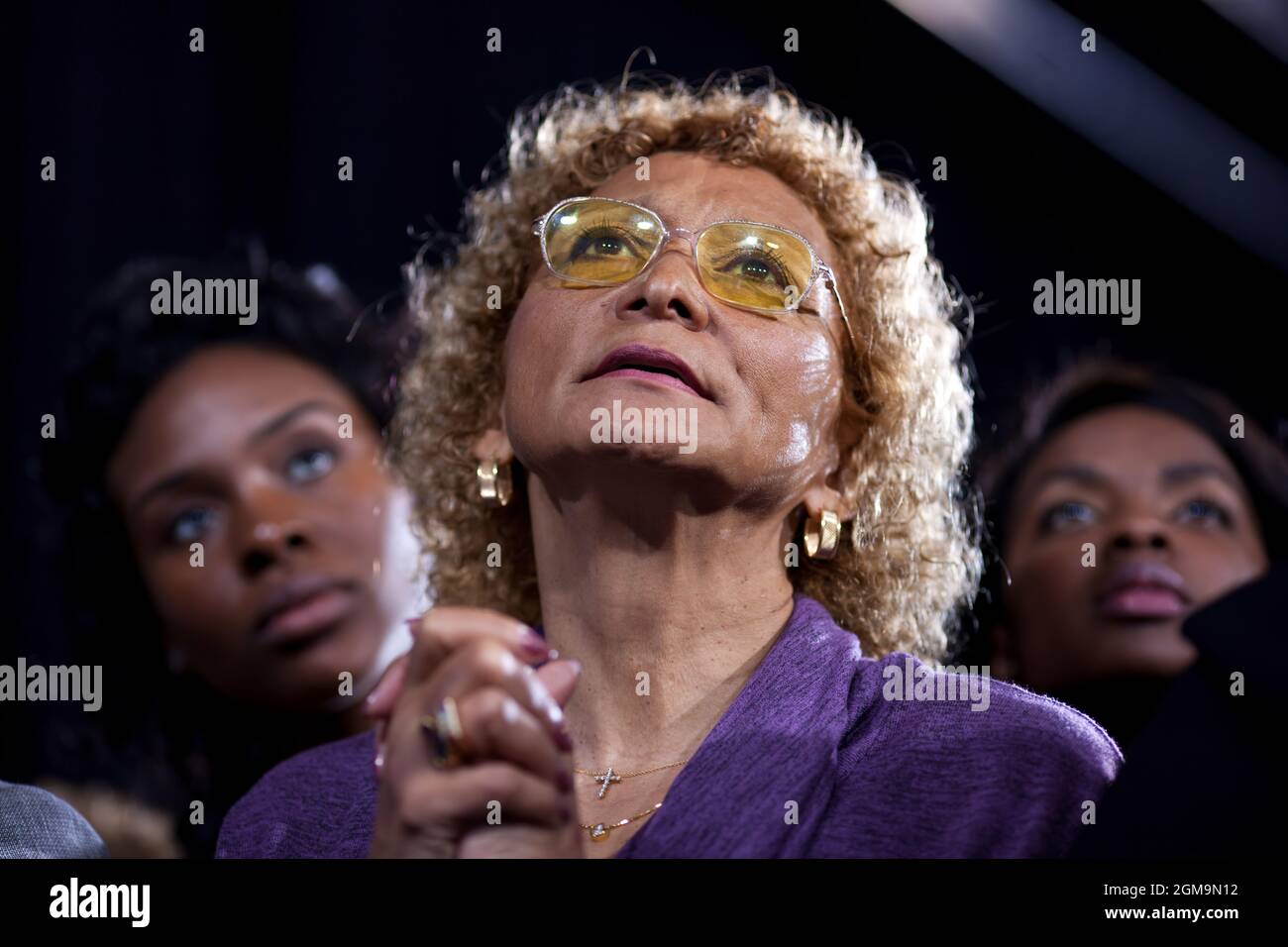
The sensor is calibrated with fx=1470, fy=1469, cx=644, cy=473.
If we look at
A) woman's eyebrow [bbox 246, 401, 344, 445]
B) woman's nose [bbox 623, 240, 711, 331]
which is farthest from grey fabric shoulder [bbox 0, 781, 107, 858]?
woman's nose [bbox 623, 240, 711, 331]

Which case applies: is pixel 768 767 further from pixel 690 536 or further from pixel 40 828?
pixel 40 828

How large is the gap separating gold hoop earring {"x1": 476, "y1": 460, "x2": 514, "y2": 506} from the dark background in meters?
0.68

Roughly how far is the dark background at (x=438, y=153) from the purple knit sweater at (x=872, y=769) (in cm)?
94

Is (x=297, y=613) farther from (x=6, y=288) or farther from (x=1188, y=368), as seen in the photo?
(x=1188, y=368)

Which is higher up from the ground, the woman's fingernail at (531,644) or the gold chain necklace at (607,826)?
the woman's fingernail at (531,644)

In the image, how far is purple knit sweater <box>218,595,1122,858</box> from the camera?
156cm

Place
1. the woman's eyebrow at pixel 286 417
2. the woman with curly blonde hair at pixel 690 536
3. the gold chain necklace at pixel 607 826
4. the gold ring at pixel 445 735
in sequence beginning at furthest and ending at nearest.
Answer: the woman's eyebrow at pixel 286 417 → the gold chain necklace at pixel 607 826 → the woman with curly blonde hair at pixel 690 536 → the gold ring at pixel 445 735

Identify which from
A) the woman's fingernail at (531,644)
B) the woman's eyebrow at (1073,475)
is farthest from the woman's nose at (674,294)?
the woman's eyebrow at (1073,475)

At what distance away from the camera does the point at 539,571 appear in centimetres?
195

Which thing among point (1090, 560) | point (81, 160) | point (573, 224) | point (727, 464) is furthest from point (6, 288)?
point (1090, 560)

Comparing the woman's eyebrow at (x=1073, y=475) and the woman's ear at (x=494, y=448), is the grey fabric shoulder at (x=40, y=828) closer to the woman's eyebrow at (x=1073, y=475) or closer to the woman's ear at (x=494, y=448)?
the woman's ear at (x=494, y=448)

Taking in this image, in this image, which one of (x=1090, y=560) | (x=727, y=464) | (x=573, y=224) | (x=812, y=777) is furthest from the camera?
(x=1090, y=560)

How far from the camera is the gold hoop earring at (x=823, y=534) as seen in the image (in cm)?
195
